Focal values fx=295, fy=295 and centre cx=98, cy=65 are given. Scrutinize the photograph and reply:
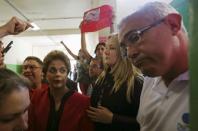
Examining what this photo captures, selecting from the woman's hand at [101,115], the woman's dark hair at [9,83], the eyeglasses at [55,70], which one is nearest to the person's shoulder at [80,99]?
the woman's hand at [101,115]

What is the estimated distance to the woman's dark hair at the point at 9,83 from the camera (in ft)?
3.02

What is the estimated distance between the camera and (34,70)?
3080 millimetres

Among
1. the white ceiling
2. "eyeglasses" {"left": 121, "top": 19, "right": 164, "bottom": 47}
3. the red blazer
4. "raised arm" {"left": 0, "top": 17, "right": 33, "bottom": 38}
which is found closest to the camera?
"eyeglasses" {"left": 121, "top": 19, "right": 164, "bottom": 47}

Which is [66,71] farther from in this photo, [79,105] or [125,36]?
[125,36]

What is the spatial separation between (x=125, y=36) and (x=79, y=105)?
0.99 meters

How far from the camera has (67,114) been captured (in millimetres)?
1941

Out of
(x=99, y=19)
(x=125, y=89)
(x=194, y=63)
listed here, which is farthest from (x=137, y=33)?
(x=99, y=19)

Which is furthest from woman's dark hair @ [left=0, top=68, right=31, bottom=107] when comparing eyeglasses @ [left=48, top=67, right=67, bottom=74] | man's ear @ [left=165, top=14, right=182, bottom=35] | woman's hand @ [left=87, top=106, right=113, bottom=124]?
eyeglasses @ [left=48, top=67, right=67, bottom=74]

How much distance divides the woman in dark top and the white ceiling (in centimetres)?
397

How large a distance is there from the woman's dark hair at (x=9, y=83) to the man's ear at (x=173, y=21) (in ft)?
1.80

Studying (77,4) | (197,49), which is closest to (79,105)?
(197,49)

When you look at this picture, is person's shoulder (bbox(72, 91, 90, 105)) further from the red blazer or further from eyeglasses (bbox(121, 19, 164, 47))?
eyeglasses (bbox(121, 19, 164, 47))

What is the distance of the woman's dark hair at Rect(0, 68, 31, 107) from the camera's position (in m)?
0.92

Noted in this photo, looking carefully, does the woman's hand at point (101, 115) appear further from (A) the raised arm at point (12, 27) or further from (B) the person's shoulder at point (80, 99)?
(A) the raised arm at point (12, 27)
